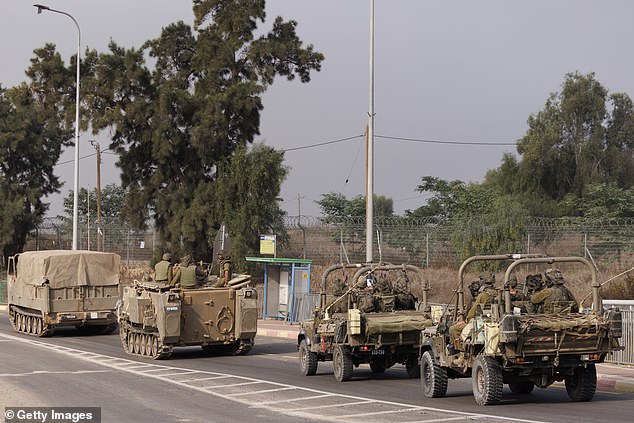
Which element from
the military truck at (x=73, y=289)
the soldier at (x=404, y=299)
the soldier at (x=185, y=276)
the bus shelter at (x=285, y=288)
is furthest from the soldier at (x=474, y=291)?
the military truck at (x=73, y=289)

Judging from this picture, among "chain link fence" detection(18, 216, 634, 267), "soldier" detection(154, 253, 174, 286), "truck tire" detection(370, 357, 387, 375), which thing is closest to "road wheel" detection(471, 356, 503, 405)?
"truck tire" detection(370, 357, 387, 375)

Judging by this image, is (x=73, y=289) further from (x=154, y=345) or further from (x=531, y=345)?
(x=531, y=345)

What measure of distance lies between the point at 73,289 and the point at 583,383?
20872mm

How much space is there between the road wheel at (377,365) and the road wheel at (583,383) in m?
5.05

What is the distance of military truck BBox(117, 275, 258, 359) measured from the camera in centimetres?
2419

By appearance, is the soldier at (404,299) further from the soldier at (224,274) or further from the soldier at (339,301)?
the soldier at (224,274)

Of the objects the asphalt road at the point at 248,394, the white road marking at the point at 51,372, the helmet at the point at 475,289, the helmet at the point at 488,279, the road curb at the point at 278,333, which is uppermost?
the helmet at the point at 488,279

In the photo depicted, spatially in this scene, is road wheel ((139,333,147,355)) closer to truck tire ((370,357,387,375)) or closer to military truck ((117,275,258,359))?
military truck ((117,275,258,359))

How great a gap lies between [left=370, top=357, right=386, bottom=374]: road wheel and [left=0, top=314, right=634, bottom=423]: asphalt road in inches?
8.7

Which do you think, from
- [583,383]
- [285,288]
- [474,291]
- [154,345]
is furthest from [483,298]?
[285,288]

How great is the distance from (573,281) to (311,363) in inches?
610

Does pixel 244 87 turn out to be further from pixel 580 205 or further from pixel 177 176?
pixel 580 205

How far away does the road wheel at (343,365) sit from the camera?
740 inches

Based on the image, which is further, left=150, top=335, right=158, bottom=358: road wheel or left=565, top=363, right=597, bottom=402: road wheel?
left=150, top=335, right=158, bottom=358: road wheel
